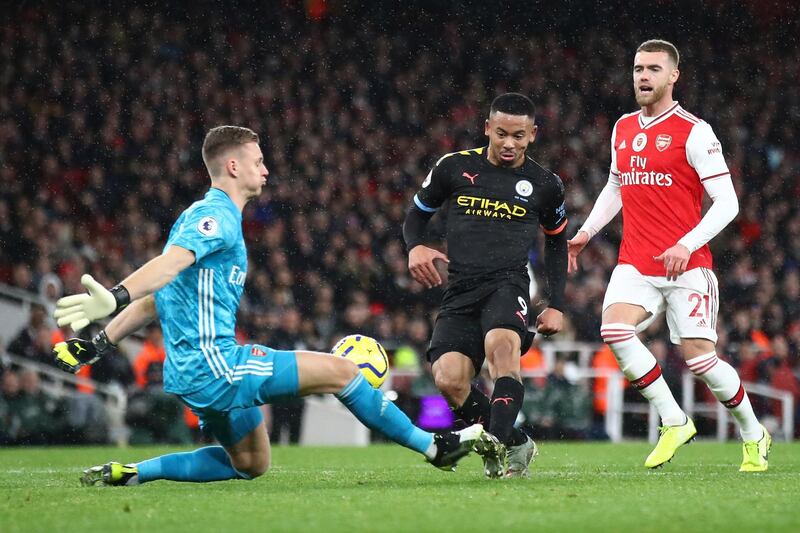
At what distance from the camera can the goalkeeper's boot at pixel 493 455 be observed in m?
5.91

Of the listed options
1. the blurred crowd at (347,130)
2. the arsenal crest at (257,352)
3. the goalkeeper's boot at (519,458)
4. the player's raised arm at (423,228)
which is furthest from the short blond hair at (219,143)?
the blurred crowd at (347,130)

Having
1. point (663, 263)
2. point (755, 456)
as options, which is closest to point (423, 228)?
point (663, 263)

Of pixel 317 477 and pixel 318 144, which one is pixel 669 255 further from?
pixel 318 144

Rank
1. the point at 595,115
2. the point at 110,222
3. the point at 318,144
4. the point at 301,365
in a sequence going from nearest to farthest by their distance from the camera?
the point at 301,365, the point at 110,222, the point at 318,144, the point at 595,115

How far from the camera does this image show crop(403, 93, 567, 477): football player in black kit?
664cm

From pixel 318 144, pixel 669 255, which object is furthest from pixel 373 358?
pixel 318 144

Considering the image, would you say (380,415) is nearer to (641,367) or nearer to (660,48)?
(641,367)

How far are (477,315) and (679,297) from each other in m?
1.26

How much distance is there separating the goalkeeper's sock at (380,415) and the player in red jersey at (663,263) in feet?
6.11

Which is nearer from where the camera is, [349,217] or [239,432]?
[239,432]

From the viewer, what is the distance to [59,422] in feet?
42.4

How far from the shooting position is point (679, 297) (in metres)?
7.18

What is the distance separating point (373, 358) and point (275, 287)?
8806mm

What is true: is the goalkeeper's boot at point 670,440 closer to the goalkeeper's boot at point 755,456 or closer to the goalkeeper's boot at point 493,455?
the goalkeeper's boot at point 755,456
